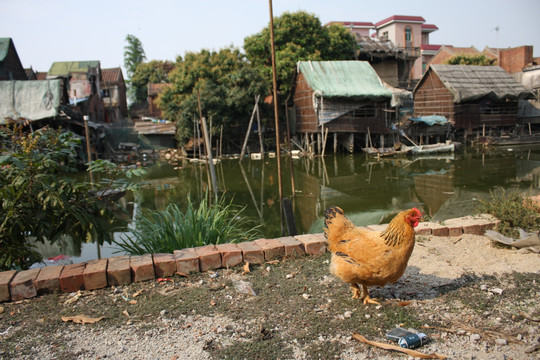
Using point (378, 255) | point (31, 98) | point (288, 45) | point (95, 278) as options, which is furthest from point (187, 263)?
point (288, 45)

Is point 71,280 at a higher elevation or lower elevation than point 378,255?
lower

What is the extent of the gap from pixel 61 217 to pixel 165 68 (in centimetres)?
3538

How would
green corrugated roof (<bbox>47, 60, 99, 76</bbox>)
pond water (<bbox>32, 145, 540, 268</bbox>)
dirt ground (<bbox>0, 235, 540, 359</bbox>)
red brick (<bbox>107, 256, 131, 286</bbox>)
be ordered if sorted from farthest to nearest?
green corrugated roof (<bbox>47, 60, 99, 76</bbox>) < pond water (<bbox>32, 145, 540, 268</bbox>) < red brick (<bbox>107, 256, 131, 286</bbox>) < dirt ground (<bbox>0, 235, 540, 359</bbox>)

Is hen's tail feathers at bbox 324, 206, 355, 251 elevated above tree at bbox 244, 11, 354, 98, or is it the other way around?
tree at bbox 244, 11, 354, 98

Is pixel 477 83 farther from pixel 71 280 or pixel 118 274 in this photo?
pixel 71 280

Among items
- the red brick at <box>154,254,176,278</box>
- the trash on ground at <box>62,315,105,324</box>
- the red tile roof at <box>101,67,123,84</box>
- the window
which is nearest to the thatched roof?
the window

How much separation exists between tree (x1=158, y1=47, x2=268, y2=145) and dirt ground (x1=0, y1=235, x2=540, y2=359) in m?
18.6

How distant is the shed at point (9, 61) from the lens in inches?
859

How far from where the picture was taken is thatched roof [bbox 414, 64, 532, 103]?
22875 mm

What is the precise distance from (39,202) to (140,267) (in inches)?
45.2

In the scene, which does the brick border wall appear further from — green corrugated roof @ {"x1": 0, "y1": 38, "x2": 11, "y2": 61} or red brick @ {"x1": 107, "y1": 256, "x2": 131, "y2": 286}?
green corrugated roof @ {"x1": 0, "y1": 38, "x2": 11, "y2": 61}

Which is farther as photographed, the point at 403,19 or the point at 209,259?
the point at 403,19

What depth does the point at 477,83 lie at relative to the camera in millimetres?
23750

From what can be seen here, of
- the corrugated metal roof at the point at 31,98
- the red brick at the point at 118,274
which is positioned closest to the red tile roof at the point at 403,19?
the corrugated metal roof at the point at 31,98
